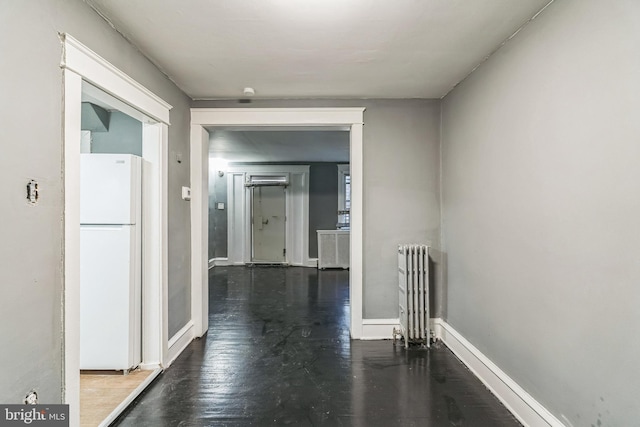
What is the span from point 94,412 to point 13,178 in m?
1.47

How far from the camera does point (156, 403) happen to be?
1.86 metres

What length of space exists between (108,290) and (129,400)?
768 mm

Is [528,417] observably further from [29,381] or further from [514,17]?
[29,381]

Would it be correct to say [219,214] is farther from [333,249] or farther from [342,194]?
[342,194]

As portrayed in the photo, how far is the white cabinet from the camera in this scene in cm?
609

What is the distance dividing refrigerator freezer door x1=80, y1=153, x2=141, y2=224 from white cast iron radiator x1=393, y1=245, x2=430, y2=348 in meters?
2.32

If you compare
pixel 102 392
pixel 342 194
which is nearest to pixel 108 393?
pixel 102 392

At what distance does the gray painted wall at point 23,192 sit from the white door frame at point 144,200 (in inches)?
1.5

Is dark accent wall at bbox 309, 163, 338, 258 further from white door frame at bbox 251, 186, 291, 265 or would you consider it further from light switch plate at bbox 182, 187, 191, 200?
light switch plate at bbox 182, 187, 191, 200

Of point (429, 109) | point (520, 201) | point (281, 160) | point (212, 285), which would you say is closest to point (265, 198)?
point (281, 160)

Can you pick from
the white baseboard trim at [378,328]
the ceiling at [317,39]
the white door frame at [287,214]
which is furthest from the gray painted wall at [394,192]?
the white door frame at [287,214]

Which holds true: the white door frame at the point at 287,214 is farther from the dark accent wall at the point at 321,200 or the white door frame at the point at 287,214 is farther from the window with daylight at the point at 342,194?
the window with daylight at the point at 342,194

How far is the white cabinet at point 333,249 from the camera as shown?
6086 millimetres

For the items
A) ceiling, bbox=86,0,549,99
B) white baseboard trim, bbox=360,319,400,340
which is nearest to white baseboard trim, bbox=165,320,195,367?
white baseboard trim, bbox=360,319,400,340
